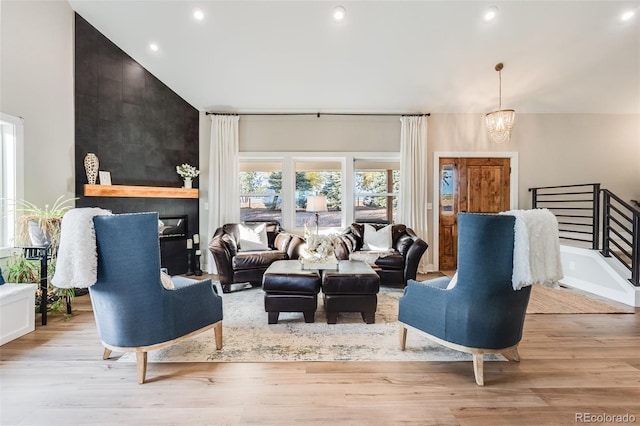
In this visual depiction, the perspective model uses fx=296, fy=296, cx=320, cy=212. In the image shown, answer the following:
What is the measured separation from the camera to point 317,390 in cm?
196

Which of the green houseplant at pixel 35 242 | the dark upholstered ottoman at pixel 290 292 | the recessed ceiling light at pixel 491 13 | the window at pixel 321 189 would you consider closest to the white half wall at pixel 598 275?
the recessed ceiling light at pixel 491 13

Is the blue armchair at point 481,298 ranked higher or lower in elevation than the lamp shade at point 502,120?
lower

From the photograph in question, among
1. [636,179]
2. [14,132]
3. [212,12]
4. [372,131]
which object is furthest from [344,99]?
[636,179]

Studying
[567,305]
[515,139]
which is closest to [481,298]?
[567,305]

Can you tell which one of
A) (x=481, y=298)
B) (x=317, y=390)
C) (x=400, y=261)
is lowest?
(x=317, y=390)

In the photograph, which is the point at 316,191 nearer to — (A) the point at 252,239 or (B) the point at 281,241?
(B) the point at 281,241

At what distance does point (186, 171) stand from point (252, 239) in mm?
1756

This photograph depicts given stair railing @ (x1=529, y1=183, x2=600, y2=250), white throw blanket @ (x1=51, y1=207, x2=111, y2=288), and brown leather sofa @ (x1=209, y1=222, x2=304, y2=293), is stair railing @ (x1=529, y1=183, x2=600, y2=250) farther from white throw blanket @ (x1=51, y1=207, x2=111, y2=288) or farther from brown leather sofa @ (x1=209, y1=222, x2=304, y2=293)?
white throw blanket @ (x1=51, y1=207, x2=111, y2=288)

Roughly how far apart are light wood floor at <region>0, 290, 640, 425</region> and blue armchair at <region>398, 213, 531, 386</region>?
0.93 feet

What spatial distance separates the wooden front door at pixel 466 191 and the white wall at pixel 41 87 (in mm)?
5792

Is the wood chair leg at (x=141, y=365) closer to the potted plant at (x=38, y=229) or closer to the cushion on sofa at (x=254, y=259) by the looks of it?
the potted plant at (x=38, y=229)

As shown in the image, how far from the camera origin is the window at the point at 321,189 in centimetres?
557

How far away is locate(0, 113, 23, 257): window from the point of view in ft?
10.5

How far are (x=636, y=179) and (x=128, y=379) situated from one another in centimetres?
812
